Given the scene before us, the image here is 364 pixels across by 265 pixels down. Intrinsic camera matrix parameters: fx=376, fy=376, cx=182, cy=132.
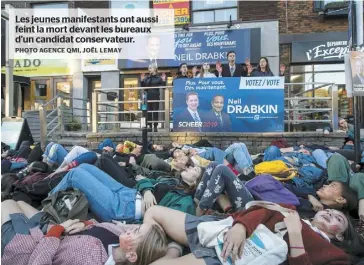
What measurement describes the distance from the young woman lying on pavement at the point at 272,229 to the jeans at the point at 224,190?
50 cm

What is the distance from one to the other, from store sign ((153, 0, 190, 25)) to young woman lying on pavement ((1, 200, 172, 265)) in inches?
445

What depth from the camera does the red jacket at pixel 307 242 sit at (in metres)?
2.69

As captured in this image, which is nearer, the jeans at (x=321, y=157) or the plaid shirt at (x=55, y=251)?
the plaid shirt at (x=55, y=251)

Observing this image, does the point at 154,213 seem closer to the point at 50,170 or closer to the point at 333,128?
the point at 50,170

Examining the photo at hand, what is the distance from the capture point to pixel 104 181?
4.36 m

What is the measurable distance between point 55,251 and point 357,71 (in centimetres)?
444

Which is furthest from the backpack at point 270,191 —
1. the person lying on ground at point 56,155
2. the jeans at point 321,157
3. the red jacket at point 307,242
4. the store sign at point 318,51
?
the store sign at point 318,51

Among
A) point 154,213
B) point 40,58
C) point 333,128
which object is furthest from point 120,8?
point 154,213

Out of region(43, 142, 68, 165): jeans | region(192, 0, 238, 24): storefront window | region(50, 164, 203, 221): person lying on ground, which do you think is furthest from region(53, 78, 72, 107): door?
region(50, 164, 203, 221): person lying on ground

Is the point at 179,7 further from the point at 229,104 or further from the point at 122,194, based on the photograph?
the point at 122,194

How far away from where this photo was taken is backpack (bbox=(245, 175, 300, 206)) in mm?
4062

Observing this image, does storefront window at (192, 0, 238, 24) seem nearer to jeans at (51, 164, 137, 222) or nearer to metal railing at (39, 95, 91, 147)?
metal railing at (39, 95, 91, 147)

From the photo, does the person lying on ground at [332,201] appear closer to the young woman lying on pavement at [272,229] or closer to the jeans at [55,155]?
the young woman lying on pavement at [272,229]

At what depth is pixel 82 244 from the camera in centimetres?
304
